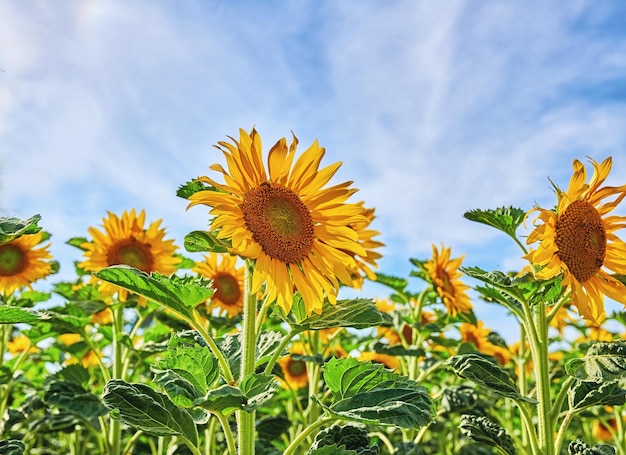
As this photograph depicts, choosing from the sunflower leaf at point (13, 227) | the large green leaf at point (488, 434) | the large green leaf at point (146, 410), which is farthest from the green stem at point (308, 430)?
the sunflower leaf at point (13, 227)

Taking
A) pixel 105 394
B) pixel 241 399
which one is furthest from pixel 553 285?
pixel 105 394

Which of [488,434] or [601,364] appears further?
[488,434]

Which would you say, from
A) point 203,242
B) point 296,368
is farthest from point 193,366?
point 296,368

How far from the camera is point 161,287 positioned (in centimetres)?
170

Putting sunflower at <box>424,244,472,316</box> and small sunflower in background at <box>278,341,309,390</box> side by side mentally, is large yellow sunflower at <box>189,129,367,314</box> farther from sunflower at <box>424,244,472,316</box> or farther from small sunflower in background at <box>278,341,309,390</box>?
A: small sunflower in background at <box>278,341,309,390</box>

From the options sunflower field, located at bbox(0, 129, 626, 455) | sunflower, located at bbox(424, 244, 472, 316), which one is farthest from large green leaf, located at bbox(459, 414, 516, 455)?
sunflower, located at bbox(424, 244, 472, 316)

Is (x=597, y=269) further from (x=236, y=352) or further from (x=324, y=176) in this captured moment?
(x=236, y=352)

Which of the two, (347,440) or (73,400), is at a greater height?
(73,400)

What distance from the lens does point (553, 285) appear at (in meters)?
2.16

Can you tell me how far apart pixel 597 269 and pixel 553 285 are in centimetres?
24

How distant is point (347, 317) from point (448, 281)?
1.97 meters

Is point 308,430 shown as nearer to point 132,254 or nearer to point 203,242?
point 203,242

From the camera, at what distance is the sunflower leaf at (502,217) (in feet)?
7.81

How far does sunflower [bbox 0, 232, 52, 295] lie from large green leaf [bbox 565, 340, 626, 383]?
3.15 metres
